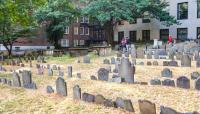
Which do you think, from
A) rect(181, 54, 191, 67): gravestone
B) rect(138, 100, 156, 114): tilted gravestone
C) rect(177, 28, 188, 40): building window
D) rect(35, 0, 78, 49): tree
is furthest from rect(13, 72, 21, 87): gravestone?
rect(177, 28, 188, 40): building window

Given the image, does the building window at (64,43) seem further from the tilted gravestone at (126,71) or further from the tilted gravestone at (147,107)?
the tilted gravestone at (147,107)

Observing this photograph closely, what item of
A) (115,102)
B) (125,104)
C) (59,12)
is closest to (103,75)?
(115,102)

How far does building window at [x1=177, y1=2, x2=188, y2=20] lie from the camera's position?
164ft

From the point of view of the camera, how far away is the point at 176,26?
50.8m

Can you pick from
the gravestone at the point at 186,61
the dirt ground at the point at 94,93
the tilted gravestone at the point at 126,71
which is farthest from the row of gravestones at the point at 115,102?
the gravestone at the point at 186,61

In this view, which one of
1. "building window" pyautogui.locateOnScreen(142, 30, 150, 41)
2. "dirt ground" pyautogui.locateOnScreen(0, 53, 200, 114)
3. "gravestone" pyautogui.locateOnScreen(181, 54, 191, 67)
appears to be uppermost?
"building window" pyautogui.locateOnScreen(142, 30, 150, 41)

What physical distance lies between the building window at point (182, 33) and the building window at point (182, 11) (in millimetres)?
1539

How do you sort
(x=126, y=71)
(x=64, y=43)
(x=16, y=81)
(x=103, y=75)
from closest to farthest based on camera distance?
(x=126, y=71) < (x=16, y=81) < (x=103, y=75) < (x=64, y=43)

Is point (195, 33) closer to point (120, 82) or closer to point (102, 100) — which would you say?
point (120, 82)

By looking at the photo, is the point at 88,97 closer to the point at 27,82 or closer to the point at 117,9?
the point at 27,82

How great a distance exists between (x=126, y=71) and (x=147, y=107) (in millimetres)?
5469

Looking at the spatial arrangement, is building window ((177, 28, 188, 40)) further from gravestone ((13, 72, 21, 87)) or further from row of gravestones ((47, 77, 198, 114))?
row of gravestones ((47, 77, 198, 114))

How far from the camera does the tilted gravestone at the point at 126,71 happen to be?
49.3 ft

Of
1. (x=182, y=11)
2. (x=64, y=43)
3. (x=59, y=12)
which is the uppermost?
(x=182, y=11)
